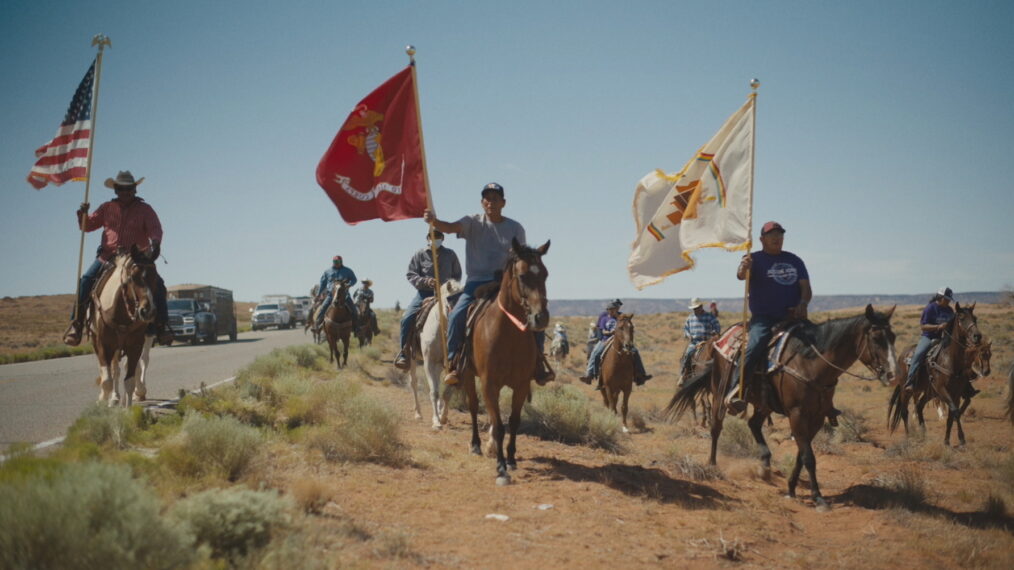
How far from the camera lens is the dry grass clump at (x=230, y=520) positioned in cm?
385

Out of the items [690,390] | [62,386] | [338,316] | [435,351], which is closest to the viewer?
[690,390]

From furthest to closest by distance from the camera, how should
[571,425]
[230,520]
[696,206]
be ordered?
[571,425]
[696,206]
[230,520]

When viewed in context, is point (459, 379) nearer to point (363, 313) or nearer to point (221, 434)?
point (221, 434)

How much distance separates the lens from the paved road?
8.23m

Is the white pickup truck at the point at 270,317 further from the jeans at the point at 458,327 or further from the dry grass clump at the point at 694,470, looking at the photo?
the dry grass clump at the point at 694,470

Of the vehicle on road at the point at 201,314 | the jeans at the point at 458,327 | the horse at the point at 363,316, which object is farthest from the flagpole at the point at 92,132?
the vehicle on road at the point at 201,314

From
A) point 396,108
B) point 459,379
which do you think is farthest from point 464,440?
point 396,108

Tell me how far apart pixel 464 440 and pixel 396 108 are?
4988 mm

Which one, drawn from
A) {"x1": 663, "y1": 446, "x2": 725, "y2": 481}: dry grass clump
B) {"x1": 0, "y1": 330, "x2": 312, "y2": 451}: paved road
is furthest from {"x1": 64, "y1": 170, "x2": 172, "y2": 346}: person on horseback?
{"x1": 663, "y1": 446, "x2": 725, "y2": 481}: dry grass clump

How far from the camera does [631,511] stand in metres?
6.09

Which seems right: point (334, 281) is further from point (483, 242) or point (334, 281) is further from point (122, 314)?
point (483, 242)

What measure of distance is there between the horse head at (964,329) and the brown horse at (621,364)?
6033 millimetres

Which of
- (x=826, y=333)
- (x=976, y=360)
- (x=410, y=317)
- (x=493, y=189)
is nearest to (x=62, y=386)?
(x=410, y=317)

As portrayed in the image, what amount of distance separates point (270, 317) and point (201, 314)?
21136 millimetres
